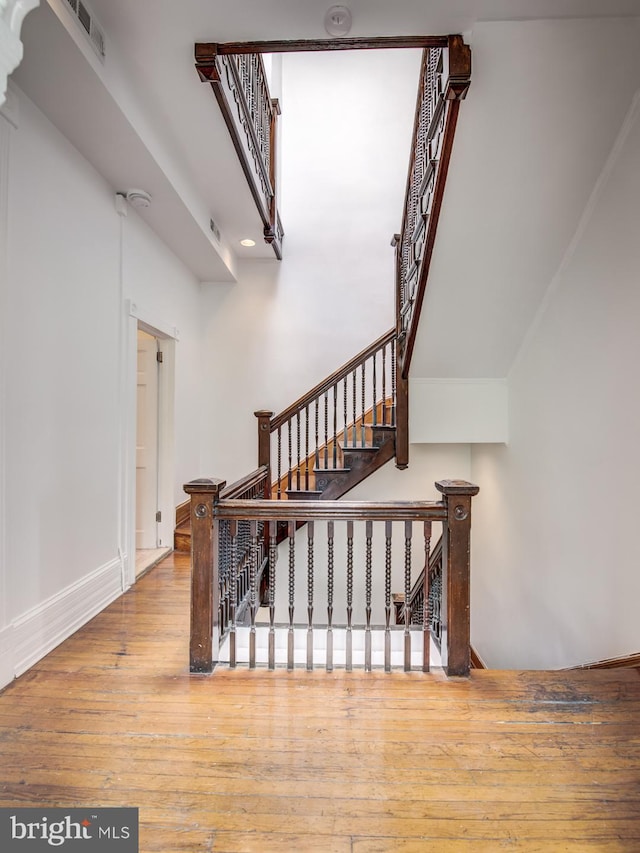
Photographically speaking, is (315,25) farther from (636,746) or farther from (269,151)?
(636,746)

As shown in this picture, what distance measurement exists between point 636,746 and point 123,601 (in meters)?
2.95

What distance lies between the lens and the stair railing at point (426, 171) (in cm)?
218

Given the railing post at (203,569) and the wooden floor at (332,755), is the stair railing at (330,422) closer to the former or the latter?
the railing post at (203,569)

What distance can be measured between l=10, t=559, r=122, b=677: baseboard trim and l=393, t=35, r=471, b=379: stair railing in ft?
9.48

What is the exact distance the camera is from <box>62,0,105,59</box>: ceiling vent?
2.03m

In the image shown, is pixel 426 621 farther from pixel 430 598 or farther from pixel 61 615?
pixel 61 615

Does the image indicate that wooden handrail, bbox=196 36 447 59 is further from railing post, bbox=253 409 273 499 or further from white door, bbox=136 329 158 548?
railing post, bbox=253 409 273 499

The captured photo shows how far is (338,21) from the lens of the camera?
2109 millimetres

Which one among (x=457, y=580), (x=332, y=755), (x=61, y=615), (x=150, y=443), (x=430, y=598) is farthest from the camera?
(x=150, y=443)

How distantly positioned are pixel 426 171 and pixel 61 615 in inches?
136

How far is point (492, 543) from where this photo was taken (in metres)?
4.62

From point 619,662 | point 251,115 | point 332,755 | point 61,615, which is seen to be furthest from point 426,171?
point 61,615

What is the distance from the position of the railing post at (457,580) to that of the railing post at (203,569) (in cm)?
116

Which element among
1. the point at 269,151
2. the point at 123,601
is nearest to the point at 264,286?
the point at 269,151
